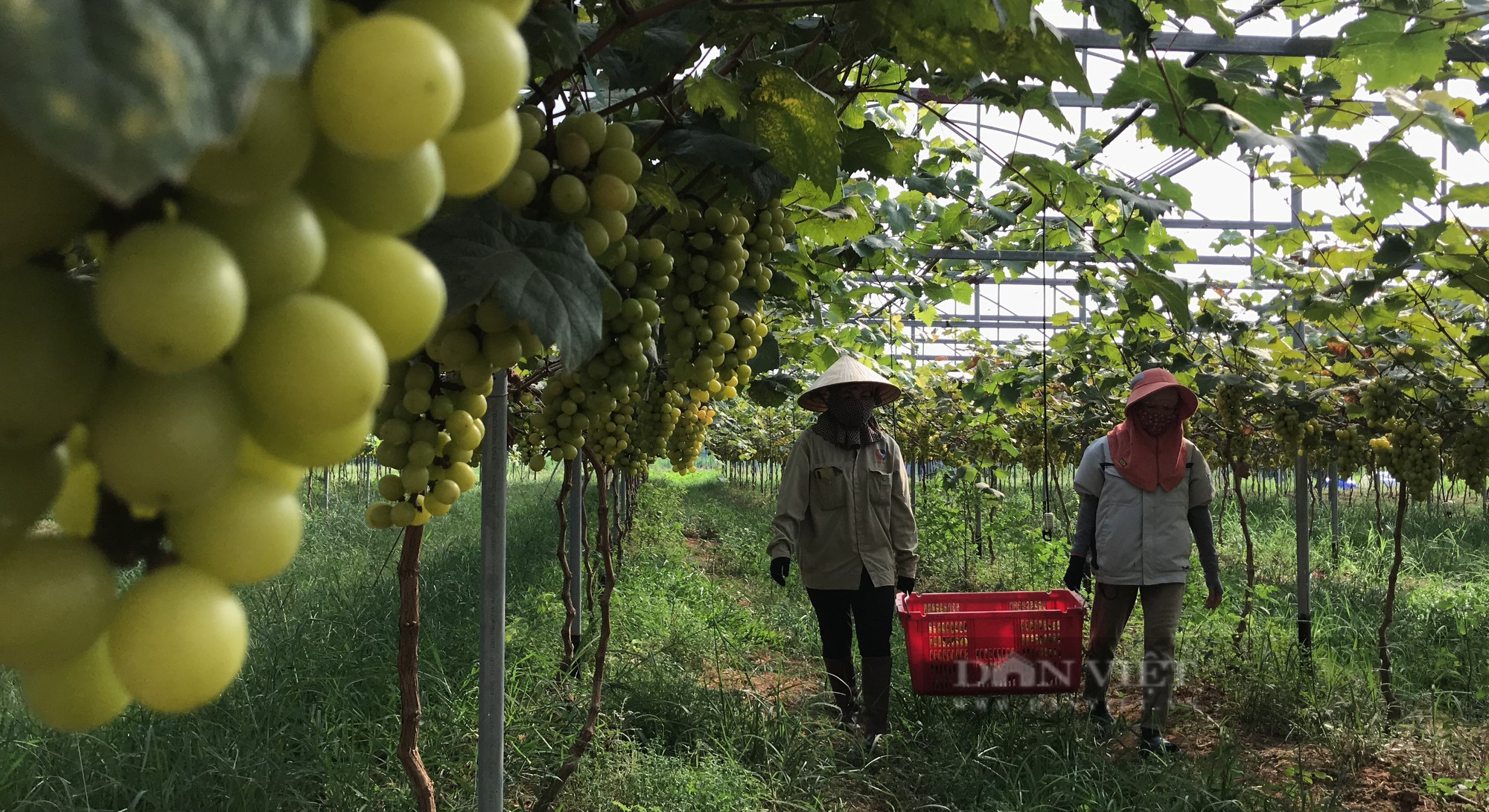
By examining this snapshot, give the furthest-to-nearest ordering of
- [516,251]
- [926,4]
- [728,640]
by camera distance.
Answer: [728,640], [926,4], [516,251]

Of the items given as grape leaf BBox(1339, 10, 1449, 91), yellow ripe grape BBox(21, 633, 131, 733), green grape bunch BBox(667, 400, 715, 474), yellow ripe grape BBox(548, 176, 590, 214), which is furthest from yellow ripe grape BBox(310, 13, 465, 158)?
green grape bunch BBox(667, 400, 715, 474)

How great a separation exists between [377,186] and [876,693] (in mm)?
4490

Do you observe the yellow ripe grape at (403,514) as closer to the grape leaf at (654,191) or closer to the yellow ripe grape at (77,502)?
the grape leaf at (654,191)

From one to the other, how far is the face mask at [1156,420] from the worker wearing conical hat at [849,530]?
4.17 ft

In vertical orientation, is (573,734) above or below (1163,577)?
below

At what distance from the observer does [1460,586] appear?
27.5 ft

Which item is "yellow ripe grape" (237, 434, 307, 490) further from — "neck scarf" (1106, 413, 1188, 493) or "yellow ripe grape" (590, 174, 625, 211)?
"neck scarf" (1106, 413, 1188, 493)

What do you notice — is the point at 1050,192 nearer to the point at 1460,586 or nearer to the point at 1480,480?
the point at 1480,480

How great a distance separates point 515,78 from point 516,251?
1.60ft

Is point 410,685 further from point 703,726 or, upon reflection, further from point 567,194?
point 703,726

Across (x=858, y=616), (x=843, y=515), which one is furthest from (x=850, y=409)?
(x=858, y=616)

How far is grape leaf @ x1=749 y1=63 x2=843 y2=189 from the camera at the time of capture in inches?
51.6

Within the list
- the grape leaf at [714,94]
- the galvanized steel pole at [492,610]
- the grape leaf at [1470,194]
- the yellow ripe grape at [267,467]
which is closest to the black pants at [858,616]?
the galvanized steel pole at [492,610]

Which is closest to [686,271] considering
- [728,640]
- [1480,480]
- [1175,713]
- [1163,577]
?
[1163,577]
